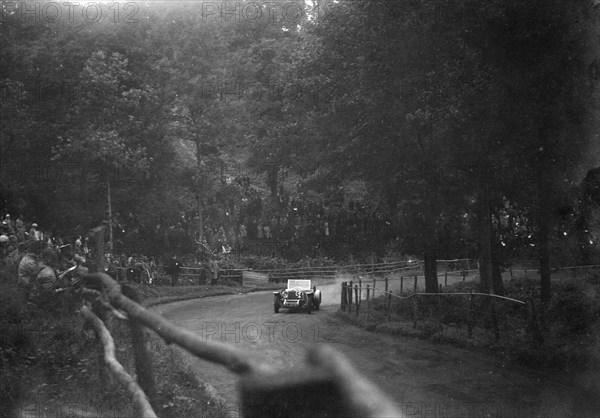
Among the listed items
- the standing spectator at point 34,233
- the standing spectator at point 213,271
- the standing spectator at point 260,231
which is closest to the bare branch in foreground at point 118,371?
the standing spectator at point 34,233

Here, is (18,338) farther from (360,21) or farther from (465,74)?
(360,21)

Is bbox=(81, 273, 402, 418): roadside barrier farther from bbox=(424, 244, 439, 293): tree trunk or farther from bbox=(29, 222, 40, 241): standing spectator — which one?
bbox=(424, 244, 439, 293): tree trunk

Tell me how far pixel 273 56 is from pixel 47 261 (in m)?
20.5

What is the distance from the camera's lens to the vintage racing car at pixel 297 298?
23.6 meters

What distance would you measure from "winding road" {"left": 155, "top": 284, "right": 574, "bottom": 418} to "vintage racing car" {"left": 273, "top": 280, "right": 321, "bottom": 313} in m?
2.04

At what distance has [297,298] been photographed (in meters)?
24.0

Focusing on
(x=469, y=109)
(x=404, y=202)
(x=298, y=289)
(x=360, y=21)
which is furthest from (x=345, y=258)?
(x=469, y=109)

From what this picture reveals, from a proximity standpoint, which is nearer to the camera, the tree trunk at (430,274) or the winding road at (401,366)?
the winding road at (401,366)

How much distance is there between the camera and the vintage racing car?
2361 centimetres

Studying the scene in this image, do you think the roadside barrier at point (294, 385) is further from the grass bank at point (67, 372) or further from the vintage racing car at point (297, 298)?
the vintage racing car at point (297, 298)

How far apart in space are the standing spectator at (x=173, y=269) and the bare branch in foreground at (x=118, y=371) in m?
9.93

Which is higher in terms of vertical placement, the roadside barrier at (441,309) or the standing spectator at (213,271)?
the standing spectator at (213,271)

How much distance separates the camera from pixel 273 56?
3080 centimetres

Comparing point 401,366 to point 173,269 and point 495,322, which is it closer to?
point 495,322
